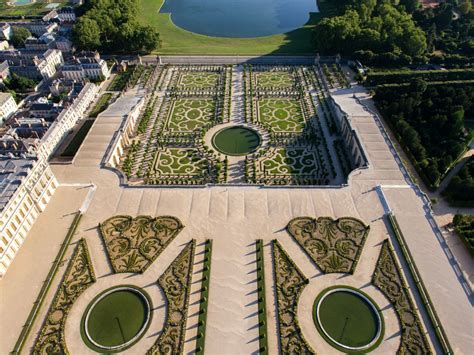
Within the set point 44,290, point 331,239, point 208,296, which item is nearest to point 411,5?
point 331,239

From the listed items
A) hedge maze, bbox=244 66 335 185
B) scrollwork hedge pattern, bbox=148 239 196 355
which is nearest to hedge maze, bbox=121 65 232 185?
hedge maze, bbox=244 66 335 185

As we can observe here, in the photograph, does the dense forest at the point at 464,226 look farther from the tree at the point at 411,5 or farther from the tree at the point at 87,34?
the tree at the point at 87,34

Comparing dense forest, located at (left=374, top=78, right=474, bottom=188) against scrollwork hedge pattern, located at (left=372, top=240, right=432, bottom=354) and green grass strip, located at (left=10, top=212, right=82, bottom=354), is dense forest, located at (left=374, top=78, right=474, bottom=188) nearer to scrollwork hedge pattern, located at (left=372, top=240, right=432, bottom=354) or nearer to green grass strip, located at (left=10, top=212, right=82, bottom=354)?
scrollwork hedge pattern, located at (left=372, top=240, right=432, bottom=354)

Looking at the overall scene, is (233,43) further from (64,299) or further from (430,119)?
(64,299)

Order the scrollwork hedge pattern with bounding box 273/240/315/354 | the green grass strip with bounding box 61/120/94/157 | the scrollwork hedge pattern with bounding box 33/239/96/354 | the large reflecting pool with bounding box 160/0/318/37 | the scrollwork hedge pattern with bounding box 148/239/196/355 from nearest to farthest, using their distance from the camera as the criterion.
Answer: the scrollwork hedge pattern with bounding box 273/240/315/354
the scrollwork hedge pattern with bounding box 148/239/196/355
the scrollwork hedge pattern with bounding box 33/239/96/354
the green grass strip with bounding box 61/120/94/157
the large reflecting pool with bounding box 160/0/318/37

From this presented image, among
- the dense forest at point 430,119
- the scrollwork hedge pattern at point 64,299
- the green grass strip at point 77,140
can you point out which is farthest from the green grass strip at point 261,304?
the green grass strip at point 77,140
